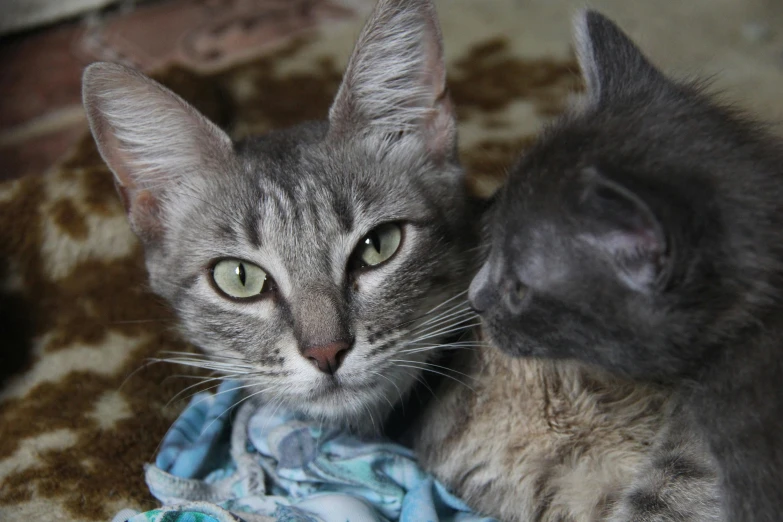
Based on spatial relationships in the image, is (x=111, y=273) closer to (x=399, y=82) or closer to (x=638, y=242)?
(x=399, y=82)

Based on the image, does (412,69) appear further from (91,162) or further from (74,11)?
(74,11)

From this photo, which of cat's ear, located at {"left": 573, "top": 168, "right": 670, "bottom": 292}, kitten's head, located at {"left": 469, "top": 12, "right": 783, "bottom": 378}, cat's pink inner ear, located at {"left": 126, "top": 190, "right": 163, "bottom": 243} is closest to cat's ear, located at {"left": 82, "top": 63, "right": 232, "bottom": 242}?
cat's pink inner ear, located at {"left": 126, "top": 190, "right": 163, "bottom": 243}

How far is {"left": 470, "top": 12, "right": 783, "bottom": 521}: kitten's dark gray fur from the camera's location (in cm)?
103

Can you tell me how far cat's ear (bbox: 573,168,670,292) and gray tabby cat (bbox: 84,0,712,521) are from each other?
31cm

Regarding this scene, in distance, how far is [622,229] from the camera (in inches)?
40.7

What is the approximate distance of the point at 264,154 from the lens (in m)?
1.51

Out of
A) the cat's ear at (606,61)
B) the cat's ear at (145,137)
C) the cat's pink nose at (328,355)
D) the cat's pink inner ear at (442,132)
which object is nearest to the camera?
the cat's pink nose at (328,355)

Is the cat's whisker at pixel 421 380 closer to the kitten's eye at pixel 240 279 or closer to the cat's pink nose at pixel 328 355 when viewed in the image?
the cat's pink nose at pixel 328 355

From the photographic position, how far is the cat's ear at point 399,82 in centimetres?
145

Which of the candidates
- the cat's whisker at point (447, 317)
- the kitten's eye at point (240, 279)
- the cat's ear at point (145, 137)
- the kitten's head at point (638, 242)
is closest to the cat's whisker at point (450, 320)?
the cat's whisker at point (447, 317)

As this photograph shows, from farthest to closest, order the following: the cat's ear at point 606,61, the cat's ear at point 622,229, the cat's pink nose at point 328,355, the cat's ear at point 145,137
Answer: the cat's ear at point 145,137
the cat's ear at point 606,61
the cat's pink nose at point 328,355
the cat's ear at point 622,229

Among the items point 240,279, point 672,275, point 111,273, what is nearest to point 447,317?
point 240,279

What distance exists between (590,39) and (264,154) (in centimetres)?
64

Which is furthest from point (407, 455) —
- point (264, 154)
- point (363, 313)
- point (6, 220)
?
point (6, 220)
